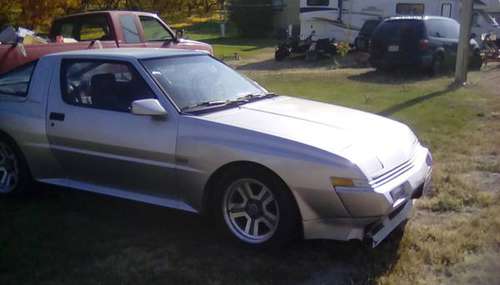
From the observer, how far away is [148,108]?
14.4ft

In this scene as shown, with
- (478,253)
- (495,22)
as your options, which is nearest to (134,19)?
(478,253)

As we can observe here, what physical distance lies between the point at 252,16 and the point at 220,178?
34138 mm

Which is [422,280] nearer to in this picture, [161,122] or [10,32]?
[161,122]

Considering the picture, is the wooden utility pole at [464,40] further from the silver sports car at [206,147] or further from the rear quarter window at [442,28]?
the silver sports car at [206,147]

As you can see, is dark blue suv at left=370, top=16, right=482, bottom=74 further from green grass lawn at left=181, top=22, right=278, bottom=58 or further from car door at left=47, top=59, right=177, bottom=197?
car door at left=47, top=59, right=177, bottom=197

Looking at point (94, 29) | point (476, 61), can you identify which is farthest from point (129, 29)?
point (476, 61)

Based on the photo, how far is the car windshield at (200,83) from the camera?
4641mm

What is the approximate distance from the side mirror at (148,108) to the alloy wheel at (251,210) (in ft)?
2.59

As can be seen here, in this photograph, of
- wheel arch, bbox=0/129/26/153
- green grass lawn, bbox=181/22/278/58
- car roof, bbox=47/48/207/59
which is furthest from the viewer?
green grass lawn, bbox=181/22/278/58

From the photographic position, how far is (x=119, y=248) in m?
4.32

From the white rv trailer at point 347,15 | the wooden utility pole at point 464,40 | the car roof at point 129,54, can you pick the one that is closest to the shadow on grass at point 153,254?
the car roof at point 129,54

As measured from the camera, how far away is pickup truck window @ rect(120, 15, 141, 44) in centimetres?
1077

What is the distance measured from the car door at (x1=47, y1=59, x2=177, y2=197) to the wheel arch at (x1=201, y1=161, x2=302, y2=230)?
305 millimetres

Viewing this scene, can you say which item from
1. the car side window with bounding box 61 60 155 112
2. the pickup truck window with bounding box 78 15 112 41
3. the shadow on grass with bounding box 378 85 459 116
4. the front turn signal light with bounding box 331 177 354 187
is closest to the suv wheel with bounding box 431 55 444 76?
the shadow on grass with bounding box 378 85 459 116
